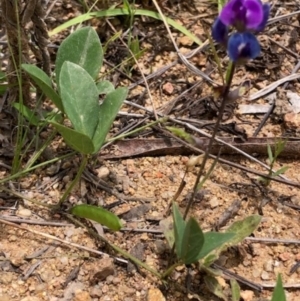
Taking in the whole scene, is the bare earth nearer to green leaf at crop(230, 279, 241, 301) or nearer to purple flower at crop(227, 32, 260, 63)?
Answer: green leaf at crop(230, 279, 241, 301)

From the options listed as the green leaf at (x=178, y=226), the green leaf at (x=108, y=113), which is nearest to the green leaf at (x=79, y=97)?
the green leaf at (x=108, y=113)

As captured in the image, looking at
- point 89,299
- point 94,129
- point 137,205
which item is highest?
point 94,129

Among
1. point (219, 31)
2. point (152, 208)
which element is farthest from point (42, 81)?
point (219, 31)

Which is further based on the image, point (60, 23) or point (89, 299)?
point (60, 23)

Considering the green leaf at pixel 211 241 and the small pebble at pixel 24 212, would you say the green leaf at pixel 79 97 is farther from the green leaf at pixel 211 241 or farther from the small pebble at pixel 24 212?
the green leaf at pixel 211 241

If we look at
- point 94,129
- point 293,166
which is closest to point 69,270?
point 94,129

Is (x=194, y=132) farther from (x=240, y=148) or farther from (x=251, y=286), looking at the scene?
(x=251, y=286)
